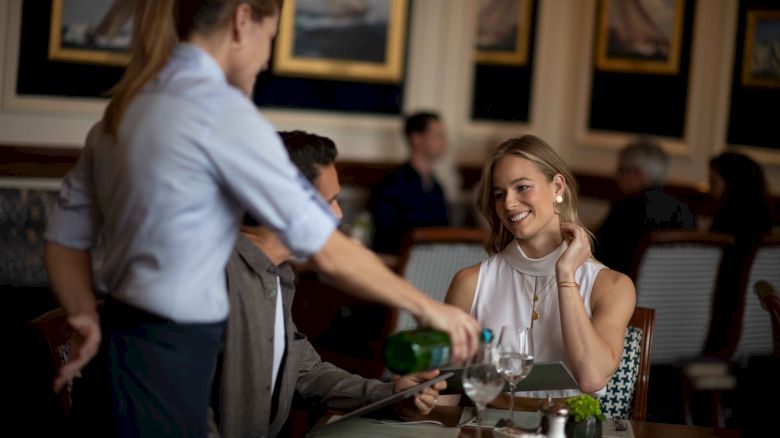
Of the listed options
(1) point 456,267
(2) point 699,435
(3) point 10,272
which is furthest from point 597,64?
(2) point 699,435

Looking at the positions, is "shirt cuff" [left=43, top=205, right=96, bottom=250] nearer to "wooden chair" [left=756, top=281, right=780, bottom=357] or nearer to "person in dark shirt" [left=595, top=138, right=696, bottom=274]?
"wooden chair" [left=756, top=281, right=780, bottom=357]

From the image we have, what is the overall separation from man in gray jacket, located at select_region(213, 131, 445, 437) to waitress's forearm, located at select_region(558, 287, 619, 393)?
42cm

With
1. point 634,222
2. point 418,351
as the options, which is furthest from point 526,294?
point 634,222

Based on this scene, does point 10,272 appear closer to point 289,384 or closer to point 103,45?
point 103,45

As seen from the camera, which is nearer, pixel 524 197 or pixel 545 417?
pixel 545 417

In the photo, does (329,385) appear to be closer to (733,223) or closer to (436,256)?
(436,256)

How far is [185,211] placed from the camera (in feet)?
6.18

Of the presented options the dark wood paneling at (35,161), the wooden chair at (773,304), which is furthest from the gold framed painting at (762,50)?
the dark wood paneling at (35,161)

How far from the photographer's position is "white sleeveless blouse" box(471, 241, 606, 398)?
2.97 meters

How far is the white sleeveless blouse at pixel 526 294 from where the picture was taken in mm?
2969

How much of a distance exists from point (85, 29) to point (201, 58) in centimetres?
369

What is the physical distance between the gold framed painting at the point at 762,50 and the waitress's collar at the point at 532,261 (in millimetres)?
3537

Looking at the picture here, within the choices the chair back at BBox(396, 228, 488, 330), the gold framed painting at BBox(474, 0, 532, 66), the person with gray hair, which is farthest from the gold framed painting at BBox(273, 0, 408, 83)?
the chair back at BBox(396, 228, 488, 330)

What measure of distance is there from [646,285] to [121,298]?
10.1ft
